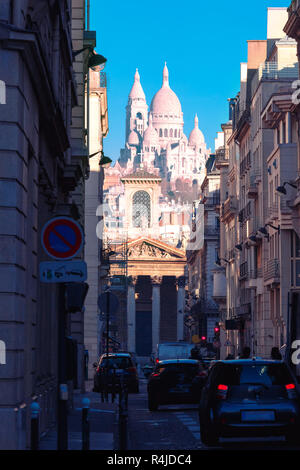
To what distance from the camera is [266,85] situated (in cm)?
5806

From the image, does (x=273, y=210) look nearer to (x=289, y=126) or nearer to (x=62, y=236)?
(x=289, y=126)

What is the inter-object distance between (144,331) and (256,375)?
162 m

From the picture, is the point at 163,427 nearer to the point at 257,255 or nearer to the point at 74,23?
the point at 74,23

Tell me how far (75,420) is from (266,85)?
36757mm

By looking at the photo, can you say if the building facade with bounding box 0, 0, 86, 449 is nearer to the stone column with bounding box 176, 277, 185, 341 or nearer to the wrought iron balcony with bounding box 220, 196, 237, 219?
the wrought iron balcony with bounding box 220, 196, 237, 219

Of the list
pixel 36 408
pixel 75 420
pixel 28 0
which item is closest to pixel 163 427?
pixel 75 420

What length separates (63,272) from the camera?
39.9 feet

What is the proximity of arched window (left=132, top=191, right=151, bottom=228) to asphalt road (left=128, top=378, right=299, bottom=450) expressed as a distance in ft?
491

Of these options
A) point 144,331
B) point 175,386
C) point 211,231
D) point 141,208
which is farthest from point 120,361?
point 141,208

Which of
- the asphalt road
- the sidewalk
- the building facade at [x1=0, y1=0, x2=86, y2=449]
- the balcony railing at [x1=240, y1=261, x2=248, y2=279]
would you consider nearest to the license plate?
the asphalt road

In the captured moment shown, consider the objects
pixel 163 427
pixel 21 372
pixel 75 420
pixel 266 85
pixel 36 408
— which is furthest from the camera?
pixel 266 85

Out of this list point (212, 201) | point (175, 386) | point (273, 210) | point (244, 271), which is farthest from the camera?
point (212, 201)

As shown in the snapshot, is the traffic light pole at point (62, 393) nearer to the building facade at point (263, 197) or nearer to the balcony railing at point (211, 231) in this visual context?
the building facade at point (263, 197)

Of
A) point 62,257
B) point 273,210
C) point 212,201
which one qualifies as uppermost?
point 212,201
